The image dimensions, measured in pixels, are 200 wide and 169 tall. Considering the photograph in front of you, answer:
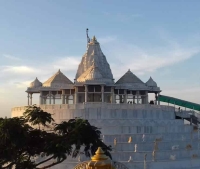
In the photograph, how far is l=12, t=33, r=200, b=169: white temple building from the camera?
1133 inches

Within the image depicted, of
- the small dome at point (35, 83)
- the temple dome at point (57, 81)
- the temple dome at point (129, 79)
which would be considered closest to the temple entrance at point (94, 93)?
the temple dome at point (129, 79)

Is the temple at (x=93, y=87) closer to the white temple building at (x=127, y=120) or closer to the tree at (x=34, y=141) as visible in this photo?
the white temple building at (x=127, y=120)

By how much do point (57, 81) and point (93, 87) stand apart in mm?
4646

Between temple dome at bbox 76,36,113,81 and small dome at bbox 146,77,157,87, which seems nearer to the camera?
small dome at bbox 146,77,157,87

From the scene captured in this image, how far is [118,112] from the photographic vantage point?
31500 millimetres

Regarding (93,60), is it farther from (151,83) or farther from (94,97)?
(151,83)

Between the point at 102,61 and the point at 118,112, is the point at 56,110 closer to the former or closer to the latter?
the point at 118,112

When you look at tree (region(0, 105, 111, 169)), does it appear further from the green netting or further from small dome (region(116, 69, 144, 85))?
the green netting

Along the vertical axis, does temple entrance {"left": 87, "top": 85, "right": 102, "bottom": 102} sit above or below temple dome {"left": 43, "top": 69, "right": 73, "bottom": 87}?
below

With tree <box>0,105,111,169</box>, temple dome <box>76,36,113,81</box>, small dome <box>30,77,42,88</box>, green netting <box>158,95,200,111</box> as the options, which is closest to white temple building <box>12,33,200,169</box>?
small dome <box>30,77,42,88</box>

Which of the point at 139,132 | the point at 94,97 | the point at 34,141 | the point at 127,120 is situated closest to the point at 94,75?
the point at 94,97

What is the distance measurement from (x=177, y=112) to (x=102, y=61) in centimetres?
1031

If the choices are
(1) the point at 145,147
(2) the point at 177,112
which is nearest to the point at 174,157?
(1) the point at 145,147

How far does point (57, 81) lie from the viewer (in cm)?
3866
